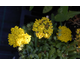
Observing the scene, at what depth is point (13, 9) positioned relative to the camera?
146 centimetres

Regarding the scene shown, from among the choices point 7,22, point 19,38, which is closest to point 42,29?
point 19,38

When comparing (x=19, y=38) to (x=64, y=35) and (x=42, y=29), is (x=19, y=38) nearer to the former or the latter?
(x=42, y=29)

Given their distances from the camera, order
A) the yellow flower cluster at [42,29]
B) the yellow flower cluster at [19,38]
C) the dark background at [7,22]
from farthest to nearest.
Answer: the dark background at [7,22]
the yellow flower cluster at [42,29]
the yellow flower cluster at [19,38]

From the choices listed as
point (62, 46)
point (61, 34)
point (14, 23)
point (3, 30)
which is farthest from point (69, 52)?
point (3, 30)

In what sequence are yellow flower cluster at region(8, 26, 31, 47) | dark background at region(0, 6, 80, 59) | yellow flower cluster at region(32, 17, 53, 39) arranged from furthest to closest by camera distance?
dark background at region(0, 6, 80, 59) < yellow flower cluster at region(32, 17, 53, 39) < yellow flower cluster at region(8, 26, 31, 47)

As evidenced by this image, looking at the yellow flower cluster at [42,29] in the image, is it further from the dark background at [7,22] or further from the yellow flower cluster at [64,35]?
the dark background at [7,22]

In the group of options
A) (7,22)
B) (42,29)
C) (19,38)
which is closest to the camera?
(19,38)

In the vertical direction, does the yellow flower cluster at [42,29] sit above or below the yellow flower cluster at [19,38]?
above

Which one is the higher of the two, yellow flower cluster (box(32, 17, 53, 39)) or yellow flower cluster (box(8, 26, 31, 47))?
yellow flower cluster (box(32, 17, 53, 39))

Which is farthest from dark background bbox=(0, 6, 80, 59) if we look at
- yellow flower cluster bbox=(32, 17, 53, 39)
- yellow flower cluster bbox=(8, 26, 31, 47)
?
yellow flower cluster bbox=(8, 26, 31, 47)

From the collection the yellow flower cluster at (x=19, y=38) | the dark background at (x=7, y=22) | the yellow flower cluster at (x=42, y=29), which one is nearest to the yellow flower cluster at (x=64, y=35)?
the yellow flower cluster at (x=42, y=29)

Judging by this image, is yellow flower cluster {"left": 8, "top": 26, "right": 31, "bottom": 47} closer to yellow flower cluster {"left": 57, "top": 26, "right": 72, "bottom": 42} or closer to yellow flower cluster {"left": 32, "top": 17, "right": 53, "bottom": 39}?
yellow flower cluster {"left": 32, "top": 17, "right": 53, "bottom": 39}

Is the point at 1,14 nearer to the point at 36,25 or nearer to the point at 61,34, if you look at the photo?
the point at 36,25

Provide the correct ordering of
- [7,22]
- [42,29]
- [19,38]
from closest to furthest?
[19,38]
[42,29]
[7,22]
